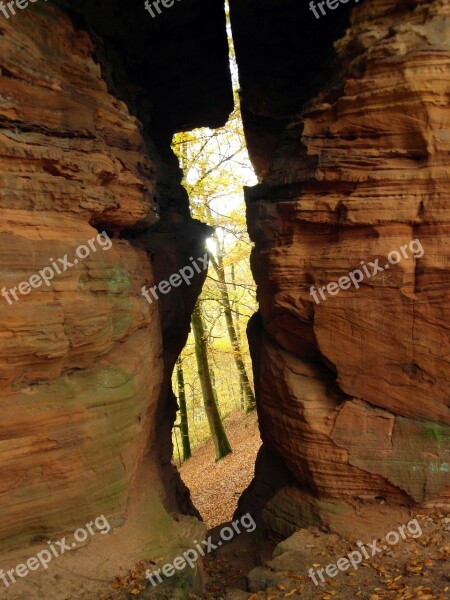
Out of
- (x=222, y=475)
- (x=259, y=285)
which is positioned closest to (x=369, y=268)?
(x=259, y=285)

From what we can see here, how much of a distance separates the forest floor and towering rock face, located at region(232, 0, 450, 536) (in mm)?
5720

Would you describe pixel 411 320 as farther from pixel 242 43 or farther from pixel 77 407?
pixel 242 43

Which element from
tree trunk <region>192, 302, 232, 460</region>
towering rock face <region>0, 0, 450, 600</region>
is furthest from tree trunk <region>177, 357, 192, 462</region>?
towering rock face <region>0, 0, 450, 600</region>

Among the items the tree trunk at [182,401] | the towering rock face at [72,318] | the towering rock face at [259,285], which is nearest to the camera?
the towering rock face at [72,318]

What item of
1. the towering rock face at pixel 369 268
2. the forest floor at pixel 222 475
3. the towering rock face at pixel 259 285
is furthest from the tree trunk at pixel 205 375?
the towering rock face at pixel 369 268

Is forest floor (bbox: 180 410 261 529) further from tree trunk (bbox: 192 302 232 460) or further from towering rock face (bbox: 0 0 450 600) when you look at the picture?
towering rock face (bbox: 0 0 450 600)

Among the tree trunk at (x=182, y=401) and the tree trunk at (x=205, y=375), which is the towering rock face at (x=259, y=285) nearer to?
the tree trunk at (x=205, y=375)

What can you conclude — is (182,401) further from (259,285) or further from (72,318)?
(72,318)

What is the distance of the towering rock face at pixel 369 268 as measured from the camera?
7.35 meters

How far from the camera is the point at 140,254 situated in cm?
920

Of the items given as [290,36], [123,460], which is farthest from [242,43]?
[123,460]

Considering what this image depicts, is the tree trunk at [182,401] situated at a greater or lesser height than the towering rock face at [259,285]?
lesser

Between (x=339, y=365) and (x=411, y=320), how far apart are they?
1.44 metres

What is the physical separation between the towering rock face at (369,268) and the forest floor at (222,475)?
5720 millimetres
